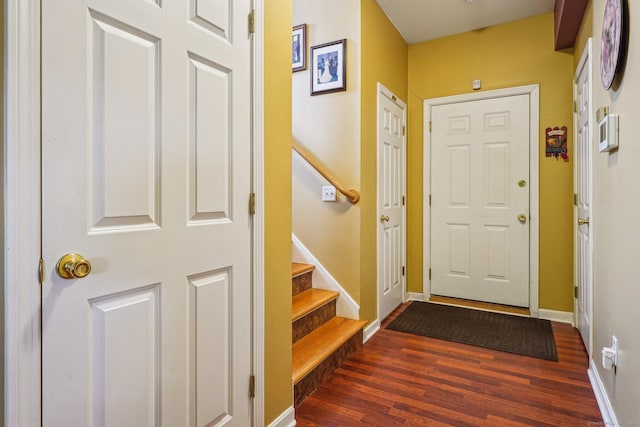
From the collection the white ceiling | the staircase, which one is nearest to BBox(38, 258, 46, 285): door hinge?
the staircase

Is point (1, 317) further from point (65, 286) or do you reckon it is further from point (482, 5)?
point (482, 5)

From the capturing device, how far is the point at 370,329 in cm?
276

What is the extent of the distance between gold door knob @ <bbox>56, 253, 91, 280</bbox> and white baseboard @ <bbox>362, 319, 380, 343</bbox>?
2.12m

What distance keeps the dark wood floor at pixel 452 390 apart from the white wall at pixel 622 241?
267 mm

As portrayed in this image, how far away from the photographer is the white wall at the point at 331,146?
2631 mm

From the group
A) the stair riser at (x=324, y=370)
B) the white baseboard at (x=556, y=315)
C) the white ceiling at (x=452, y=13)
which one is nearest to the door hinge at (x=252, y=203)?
the stair riser at (x=324, y=370)

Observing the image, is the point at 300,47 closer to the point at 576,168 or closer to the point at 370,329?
the point at 370,329

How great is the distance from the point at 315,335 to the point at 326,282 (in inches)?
18.6

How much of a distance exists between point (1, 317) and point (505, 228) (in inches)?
137

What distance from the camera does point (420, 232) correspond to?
12.0 feet

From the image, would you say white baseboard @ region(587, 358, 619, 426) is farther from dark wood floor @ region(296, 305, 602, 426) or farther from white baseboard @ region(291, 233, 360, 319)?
white baseboard @ region(291, 233, 360, 319)

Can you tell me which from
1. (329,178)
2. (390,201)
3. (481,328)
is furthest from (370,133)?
(481,328)

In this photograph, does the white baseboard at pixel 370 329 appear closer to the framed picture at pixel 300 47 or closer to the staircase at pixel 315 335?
the staircase at pixel 315 335

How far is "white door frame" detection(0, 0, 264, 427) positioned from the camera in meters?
0.78
